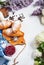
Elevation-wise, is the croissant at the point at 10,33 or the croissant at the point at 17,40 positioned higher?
the croissant at the point at 10,33

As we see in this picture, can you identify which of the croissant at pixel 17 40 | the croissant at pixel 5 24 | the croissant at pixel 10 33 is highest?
the croissant at pixel 5 24

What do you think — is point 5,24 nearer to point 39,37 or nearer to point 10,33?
point 10,33

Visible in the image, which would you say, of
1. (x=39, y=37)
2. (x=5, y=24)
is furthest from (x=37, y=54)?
(x=5, y=24)

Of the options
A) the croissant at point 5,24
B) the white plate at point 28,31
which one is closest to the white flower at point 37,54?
the white plate at point 28,31

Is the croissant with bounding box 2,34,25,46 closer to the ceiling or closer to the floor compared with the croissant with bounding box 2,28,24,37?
closer to the floor

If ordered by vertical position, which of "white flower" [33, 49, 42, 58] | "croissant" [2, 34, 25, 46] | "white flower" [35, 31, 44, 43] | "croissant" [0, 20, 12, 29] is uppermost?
Result: "croissant" [0, 20, 12, 29]

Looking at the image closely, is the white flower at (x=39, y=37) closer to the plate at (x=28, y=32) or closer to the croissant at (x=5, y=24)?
the plate at (x=28, y=32)

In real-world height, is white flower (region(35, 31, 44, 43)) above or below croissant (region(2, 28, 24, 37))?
below

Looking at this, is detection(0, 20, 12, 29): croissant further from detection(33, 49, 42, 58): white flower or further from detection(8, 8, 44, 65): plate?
detection(33, 49, 42, 58): white flower

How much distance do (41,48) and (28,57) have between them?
0.20 feet

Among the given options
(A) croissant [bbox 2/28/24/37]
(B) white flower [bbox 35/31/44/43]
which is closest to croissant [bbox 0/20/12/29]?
(A) croissant [bbox 2/28/24/37]

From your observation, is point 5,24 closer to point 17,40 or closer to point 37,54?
point 17,40

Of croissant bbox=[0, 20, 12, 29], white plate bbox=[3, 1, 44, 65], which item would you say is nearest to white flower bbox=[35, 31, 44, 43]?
white plate bbox=[3, 1, 44, 65]

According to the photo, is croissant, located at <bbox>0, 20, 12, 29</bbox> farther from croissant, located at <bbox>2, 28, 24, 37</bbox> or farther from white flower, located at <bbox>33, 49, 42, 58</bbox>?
white flower, located at <bbox>33, 49, 42, 58</bbox>
